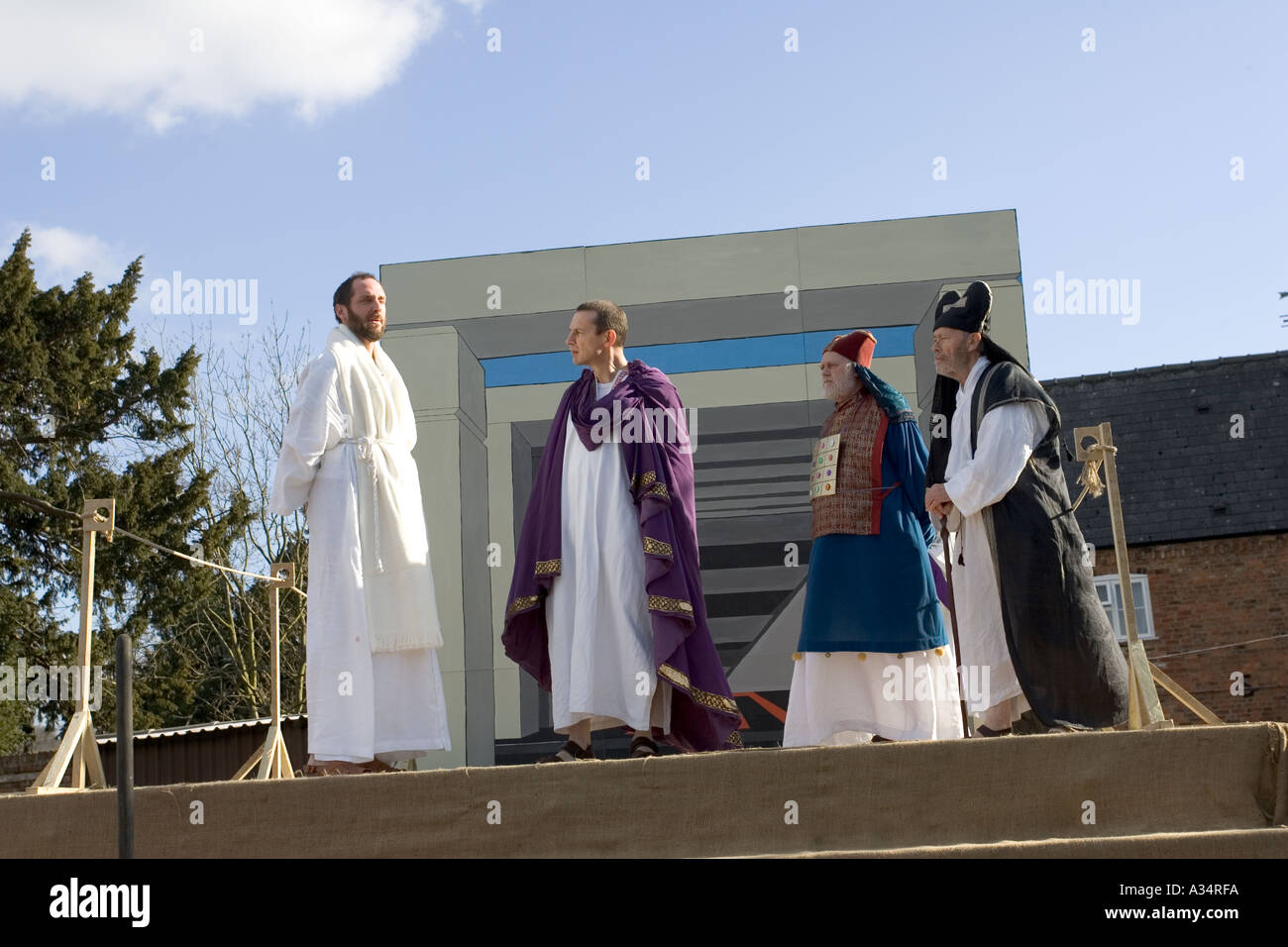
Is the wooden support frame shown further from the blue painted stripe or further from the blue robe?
the blue painted stripe

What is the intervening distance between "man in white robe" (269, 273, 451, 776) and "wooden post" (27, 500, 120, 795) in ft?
2.36

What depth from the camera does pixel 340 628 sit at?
5.66 meters

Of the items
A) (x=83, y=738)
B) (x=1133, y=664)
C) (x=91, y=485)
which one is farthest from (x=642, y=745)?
(x=91, y=485)

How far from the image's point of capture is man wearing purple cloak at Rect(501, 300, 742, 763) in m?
5.68

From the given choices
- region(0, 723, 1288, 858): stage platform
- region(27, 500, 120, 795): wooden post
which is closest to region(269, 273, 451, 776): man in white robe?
region(27, 500, 120, 795): wooden post

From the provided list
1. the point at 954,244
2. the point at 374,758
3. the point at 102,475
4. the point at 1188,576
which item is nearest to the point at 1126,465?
the point at 1188,576

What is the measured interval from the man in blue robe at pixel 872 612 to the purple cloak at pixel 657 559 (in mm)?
398

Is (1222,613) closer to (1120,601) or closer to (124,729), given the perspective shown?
(1120,601)

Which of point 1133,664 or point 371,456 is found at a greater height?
point 371,456

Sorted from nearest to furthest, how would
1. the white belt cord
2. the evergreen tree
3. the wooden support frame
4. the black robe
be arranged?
the wooden support frame
the black robe
the white belt cord
the evergreen tree

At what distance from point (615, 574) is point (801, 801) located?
187 centimetres
